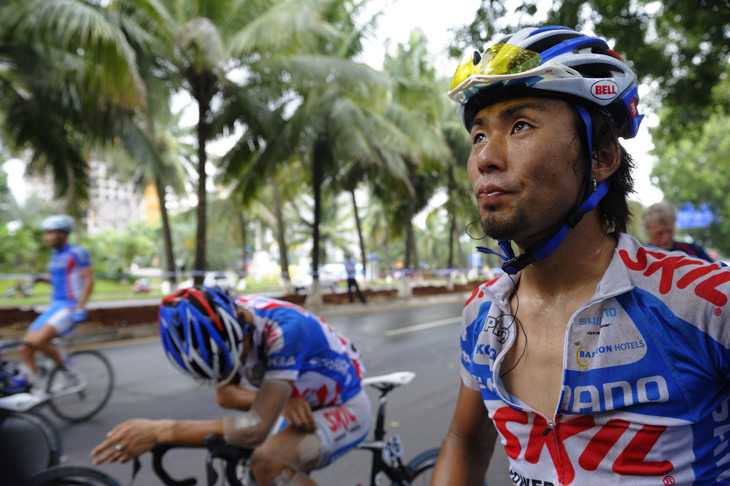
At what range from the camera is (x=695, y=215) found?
129 ft

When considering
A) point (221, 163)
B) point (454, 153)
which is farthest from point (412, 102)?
point (221, 163)

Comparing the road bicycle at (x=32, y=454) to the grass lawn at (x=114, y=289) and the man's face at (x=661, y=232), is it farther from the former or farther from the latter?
the grass lawn at (x=114, y=289)

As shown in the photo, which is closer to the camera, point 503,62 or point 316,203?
point 503,62

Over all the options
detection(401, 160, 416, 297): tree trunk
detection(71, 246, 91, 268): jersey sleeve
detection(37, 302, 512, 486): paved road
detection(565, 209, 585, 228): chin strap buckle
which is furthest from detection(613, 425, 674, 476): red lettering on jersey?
detection(401, 160, 416, 297): tree trunk

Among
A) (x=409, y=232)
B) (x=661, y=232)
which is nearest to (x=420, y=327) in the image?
(x=661, y=232)

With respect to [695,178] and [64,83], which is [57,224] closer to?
[64,83]

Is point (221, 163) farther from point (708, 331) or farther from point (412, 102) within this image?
point (708, 331)

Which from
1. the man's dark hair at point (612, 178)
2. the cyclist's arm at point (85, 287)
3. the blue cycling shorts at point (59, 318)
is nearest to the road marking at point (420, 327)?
the cyclist's arm at point (85, 287)

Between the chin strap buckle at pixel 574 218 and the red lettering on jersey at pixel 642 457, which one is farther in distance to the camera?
the chin strap buckle at pixel 574 218

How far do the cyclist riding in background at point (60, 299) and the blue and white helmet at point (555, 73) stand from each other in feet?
19.0

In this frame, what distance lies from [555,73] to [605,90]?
0.14 m

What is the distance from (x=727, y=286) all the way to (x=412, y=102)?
19100 millimetres

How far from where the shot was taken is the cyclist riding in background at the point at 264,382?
2186mm

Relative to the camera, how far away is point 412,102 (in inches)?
766
